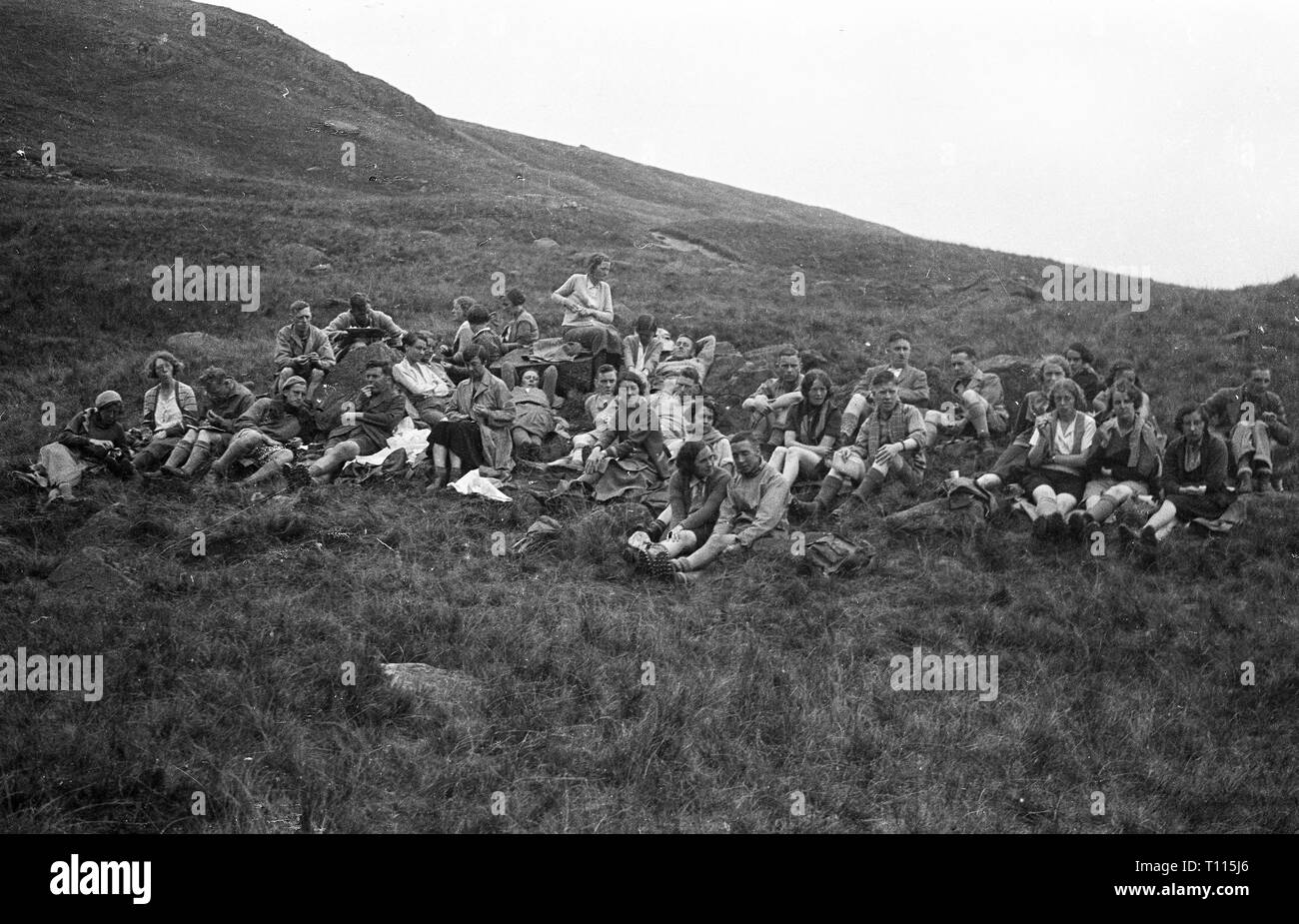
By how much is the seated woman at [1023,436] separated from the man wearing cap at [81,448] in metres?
9.22

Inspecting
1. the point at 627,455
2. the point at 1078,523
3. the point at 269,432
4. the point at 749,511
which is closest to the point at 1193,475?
the point at 1078,523

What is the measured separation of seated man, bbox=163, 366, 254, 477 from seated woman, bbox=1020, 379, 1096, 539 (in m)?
8.71

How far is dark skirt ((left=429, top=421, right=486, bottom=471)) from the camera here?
10.2 meters

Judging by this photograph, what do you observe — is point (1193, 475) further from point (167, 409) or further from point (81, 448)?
point (81, 448)

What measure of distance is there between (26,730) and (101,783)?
2.71ft

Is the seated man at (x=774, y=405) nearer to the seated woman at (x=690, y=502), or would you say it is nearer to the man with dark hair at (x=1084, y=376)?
the seated woman at (x=690, y=502)

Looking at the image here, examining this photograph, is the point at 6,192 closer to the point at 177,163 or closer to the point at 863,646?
the point at 177,163

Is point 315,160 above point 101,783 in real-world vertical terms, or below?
above

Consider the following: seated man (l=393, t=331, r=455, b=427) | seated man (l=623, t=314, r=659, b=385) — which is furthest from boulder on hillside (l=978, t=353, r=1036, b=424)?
seated man (l=393, t=331, r=455, b=427)

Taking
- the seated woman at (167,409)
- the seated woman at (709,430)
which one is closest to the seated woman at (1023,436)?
the seated woman at (709,430)

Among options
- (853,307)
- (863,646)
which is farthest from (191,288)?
(863,646)

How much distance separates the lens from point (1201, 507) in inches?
331

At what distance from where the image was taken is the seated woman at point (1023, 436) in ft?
29.8

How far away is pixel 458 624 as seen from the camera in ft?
23.1
